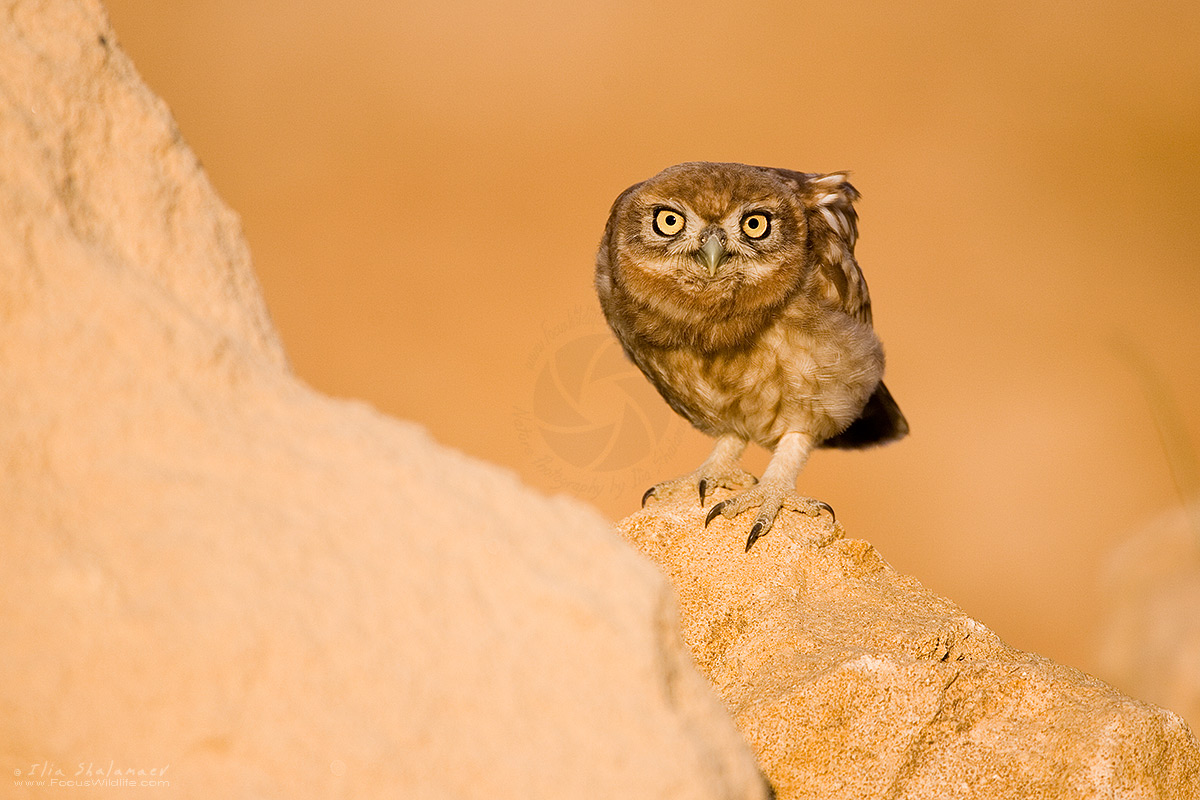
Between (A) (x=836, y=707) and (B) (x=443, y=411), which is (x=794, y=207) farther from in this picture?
(B) (x=443, y=411)

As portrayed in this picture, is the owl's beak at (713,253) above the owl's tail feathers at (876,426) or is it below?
above

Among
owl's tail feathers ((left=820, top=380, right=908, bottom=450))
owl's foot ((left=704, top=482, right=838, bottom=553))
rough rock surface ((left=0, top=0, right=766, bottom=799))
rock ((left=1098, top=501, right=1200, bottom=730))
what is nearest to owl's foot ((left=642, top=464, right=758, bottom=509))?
owl's foot ((left=704, top=482, right=838, bottom=553))

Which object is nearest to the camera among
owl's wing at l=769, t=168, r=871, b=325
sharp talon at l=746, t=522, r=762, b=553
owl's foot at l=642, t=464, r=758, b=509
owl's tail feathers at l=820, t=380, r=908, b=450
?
sharp talon at l=746, t=522, r=762, b=553

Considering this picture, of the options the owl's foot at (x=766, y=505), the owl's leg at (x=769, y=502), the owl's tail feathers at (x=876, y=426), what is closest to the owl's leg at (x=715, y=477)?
the owl's leg at (x=769, y=502)

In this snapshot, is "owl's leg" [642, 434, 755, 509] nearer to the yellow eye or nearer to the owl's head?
the owl's head

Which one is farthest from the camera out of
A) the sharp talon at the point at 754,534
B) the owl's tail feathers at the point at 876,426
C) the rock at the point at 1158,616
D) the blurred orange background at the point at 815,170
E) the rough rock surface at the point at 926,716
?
the blurred orange background at the point at 815,170

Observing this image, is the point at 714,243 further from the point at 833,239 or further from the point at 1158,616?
the point at 1158,616

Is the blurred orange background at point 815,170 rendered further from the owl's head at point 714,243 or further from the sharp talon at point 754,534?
the sharp talon at point 754,534

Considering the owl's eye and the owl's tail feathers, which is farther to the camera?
the owl's tail feathers
